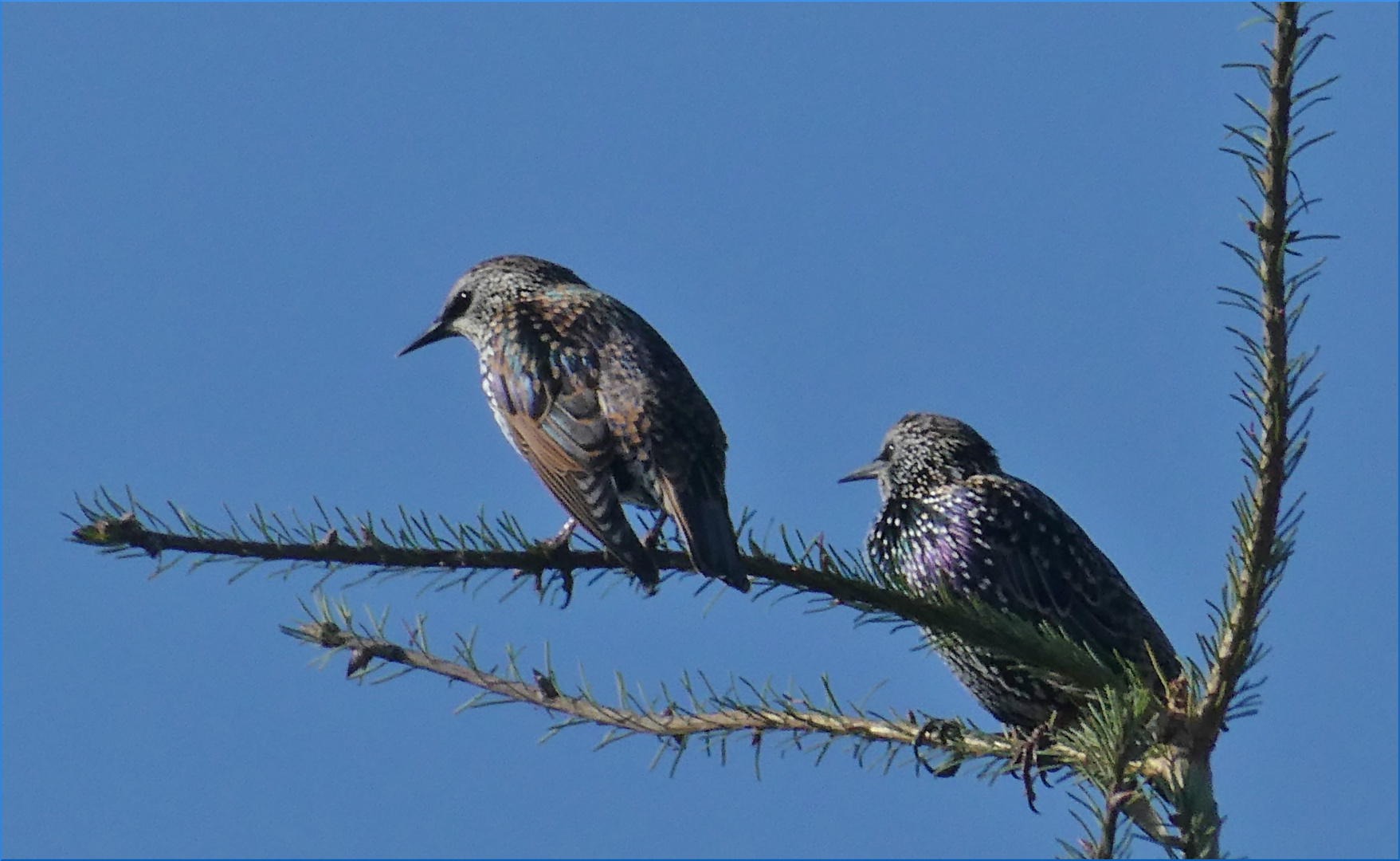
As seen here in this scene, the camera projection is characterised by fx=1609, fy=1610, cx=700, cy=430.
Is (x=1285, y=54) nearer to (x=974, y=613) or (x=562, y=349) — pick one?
(x=974, y=613)

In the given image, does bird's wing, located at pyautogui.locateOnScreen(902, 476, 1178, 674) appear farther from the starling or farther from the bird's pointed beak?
the bird's pointed beak

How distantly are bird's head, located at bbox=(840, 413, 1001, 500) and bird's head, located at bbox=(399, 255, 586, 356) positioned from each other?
4.43 ft

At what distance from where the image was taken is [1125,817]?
2.63m

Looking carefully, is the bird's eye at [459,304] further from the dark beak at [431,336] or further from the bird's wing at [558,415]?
the bird's wing at [558,415]

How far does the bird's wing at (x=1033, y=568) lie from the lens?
16.9 feet

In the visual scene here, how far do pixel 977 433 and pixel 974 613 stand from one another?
284cm

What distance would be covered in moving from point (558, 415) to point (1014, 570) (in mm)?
1572

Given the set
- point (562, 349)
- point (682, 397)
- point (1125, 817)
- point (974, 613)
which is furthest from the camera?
point (562, 349)

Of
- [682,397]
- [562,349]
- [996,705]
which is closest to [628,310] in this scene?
[562,349]

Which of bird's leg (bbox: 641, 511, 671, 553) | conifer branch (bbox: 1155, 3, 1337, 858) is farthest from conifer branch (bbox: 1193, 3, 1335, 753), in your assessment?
bird's leg (bbox: 641, 511, 671, 553)

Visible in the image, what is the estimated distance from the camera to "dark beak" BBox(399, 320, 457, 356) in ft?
20.4

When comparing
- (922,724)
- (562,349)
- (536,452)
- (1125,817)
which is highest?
(562,349)

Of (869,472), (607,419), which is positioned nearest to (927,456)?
(869,472)

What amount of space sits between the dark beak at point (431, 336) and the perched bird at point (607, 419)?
350mm
